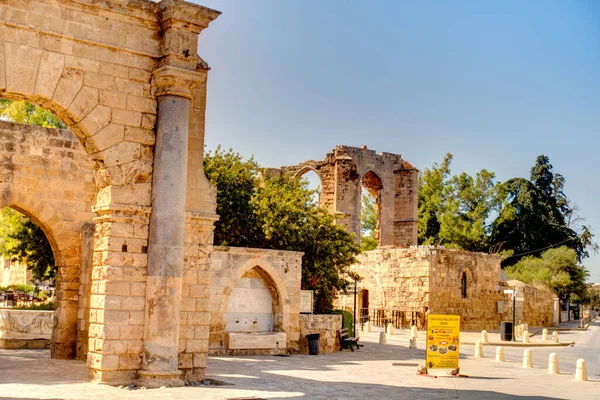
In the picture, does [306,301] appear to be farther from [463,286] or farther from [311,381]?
[463,286]

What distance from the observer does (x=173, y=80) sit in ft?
35.7

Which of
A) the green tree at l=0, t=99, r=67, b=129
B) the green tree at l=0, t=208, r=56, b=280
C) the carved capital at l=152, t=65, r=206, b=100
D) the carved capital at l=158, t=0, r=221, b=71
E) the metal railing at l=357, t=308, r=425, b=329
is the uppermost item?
the green tree at l=0, t=99, r=67, b=129

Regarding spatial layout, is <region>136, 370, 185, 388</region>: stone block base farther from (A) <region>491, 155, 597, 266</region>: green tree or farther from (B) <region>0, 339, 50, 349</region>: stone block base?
(A) <region>491, 155, 597, 266</region>: green tree

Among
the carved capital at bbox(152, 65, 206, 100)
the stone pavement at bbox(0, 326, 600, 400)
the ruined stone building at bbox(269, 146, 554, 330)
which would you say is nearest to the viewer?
the stone pavement at bbox(0, 326, 600, 400)

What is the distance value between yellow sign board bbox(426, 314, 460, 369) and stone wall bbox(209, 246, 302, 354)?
198 inches

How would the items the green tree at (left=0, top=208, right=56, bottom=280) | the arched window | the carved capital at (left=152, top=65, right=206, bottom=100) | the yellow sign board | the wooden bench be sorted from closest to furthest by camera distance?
the carved capital at (left=152, top=65, right=206, bottom=100), the yellow sign board, the wooden bench, the green tree at (left=0, top=208, right=56, bottom=280), the arched window

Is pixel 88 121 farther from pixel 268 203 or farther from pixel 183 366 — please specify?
pixel 268 203

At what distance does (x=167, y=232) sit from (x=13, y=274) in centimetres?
4103

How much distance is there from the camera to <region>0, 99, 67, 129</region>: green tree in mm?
30769

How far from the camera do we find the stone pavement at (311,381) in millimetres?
9750

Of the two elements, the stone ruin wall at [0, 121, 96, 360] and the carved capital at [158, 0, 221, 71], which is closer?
the carved capital at [158, 0, 221, 71]

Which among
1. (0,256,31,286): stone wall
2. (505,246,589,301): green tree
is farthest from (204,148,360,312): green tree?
(505,246,589,301): green tree

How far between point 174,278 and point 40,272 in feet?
41.4

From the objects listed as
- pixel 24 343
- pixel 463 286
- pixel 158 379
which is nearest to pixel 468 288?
pixel 463 286
